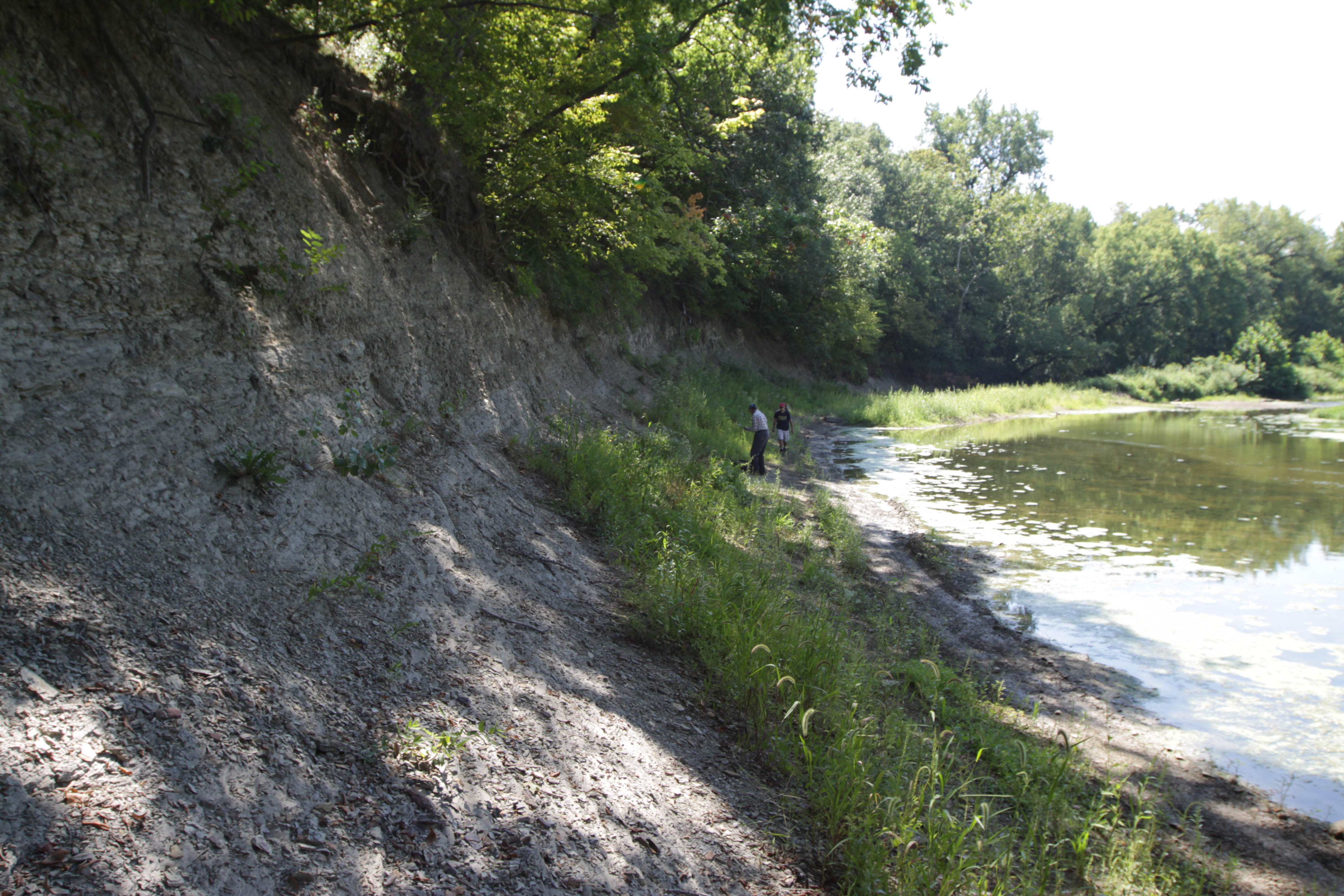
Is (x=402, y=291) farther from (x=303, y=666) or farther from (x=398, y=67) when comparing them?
(x=303, y=666)

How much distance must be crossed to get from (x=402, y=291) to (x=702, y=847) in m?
7.04

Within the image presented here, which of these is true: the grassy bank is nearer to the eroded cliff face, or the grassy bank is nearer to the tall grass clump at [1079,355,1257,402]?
the tall grass clump at [1079,355,1257,402]

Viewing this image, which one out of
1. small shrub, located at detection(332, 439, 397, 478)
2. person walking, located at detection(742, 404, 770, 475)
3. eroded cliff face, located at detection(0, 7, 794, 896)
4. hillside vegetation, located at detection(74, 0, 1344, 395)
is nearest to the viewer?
eroded cliff face, located at detection(0, 7, 794, 896)

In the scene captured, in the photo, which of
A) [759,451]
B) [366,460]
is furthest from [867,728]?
[759,451]

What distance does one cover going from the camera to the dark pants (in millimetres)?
15977

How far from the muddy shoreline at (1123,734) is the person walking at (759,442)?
16.8 feet

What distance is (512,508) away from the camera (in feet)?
25.2

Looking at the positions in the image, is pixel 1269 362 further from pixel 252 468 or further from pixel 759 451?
pixel 252 468

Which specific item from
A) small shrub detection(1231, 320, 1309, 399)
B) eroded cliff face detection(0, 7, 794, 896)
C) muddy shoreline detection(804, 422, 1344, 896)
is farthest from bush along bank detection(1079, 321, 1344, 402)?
eroded cliff face detection(0, 7, 794, 896)

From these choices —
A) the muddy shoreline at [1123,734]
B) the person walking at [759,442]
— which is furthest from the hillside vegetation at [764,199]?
the muddy shoreline at [1123,734]

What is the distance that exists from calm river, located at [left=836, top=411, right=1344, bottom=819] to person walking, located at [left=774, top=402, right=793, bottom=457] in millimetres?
1875

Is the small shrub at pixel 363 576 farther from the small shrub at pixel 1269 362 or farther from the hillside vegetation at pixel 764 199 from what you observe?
the small shrub at pixel 1269 362

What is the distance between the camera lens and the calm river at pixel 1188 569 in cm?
685

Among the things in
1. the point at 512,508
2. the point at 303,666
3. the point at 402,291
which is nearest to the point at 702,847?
the point at 303,666
